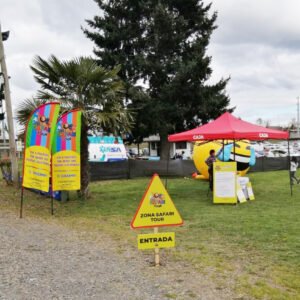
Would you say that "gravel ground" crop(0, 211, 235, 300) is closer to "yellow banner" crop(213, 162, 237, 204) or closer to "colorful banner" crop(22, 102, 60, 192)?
"colorful banner" crop(22, 102, 60, 192)

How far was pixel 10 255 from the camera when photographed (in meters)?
6.48

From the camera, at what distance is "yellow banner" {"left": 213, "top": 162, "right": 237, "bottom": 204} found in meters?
12.3

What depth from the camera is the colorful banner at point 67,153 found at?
11.6m

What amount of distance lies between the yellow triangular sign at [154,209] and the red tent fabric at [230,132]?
7447 mm

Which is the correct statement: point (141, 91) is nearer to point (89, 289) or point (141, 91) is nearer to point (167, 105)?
point (167, 105)

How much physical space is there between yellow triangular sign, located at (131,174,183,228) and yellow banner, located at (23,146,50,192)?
539 cm

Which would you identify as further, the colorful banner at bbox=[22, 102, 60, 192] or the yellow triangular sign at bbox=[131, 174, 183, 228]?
the colorful banner at bbox=[22, 102, 60, 192]

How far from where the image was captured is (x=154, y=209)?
587 centimetres

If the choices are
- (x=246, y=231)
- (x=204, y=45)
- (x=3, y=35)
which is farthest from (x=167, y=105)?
(x=246, y=231)

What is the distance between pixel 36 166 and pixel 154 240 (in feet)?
18.7

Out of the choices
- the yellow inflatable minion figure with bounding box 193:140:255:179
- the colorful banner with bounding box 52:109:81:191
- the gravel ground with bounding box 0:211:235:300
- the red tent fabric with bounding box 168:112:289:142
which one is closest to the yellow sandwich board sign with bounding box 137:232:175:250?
the gravel ground with bounding box 0:211:235:300

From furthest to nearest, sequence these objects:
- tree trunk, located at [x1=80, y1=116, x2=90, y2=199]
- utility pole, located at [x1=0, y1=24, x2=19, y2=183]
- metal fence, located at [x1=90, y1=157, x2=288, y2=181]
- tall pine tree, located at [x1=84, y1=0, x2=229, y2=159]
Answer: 1. tall pine tree, located at [x1=84, y1=0, x2=229, y2=159]
2. metal fence, located at [x1=90, y1=157, x2=288, y2=181]
3. utility pole, located at [x1=0, y1=24, x2=19, y2=183]
4. tree trunk, located at [x1=80, y1=116, x2=90, y2=199]

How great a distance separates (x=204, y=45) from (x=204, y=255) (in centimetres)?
2519

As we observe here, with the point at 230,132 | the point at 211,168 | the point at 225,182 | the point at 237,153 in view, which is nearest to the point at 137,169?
the point at 237,153
